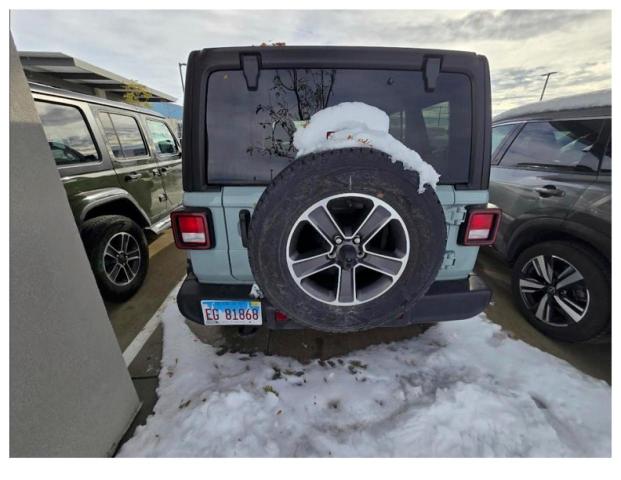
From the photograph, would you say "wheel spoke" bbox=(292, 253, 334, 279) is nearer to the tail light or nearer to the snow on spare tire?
the snow on spare tire

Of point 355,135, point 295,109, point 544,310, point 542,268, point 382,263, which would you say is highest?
point 295,109

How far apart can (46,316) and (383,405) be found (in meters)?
1.91

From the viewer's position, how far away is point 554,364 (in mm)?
2074

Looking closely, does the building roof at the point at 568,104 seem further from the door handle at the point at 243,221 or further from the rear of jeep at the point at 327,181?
the door handle at the point at 243,221

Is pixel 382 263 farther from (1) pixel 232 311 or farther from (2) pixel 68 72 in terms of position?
(2) pixel 68 72

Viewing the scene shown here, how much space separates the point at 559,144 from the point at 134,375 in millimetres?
Answer: 4142

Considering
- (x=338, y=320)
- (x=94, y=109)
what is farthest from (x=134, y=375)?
(x=94, y=109)

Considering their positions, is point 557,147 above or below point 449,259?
above

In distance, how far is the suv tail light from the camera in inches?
65.9

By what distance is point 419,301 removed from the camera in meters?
1.73

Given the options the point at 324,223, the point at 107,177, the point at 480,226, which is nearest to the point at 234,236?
the point at 324,223

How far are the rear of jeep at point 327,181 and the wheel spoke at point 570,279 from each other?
1.17 metres

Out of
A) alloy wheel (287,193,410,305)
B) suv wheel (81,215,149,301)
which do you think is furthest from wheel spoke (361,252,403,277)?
suv wheel (81,215,149,301)

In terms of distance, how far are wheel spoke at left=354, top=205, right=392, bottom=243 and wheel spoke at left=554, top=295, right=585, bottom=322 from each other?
2057 mm
